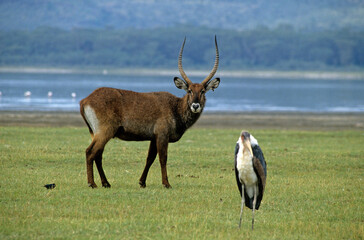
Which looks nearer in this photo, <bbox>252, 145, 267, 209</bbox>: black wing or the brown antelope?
<bbox>252, 145, 267, 209</bbox>: black wing

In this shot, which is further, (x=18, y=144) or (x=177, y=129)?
(x=18, y=144)

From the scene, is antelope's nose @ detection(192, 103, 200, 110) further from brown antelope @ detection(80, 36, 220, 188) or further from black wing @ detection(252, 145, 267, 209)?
black wing @ detection(252, 145, 267, 209)

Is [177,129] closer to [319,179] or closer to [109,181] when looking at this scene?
[109,181]

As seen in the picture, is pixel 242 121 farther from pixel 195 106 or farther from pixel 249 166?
pixel 249 166

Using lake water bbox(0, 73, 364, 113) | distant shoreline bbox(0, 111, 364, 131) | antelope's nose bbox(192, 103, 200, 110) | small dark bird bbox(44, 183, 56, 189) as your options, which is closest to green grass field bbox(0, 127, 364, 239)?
small dark bird bbox(44, 183, 56, 189)

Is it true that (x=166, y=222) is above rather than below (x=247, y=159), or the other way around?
below

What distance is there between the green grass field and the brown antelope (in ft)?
2.48

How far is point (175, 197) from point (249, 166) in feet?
10.7

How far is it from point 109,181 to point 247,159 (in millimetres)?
5445

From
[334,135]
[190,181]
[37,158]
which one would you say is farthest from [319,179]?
[334,135]

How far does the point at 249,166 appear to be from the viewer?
1101cm

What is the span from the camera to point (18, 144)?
2230 centimetres

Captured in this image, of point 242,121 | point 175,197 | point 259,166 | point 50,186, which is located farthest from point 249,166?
point 242,121

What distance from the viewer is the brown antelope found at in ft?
47.8
